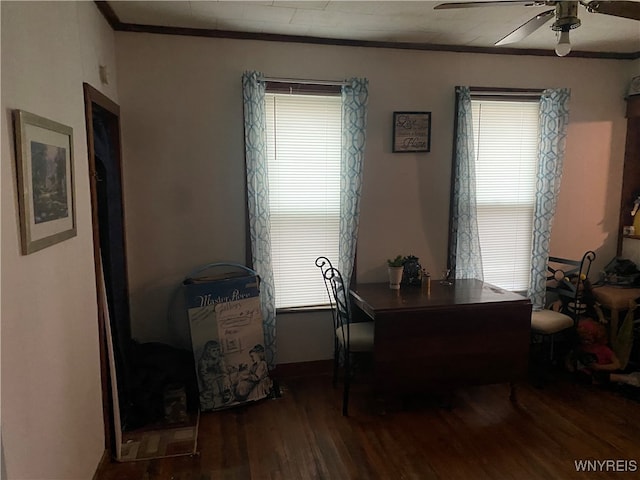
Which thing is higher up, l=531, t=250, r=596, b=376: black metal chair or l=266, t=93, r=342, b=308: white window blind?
l=266, t=93, r=342, b=308: white window blind

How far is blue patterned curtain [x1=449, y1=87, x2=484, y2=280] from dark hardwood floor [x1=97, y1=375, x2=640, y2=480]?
0.91 metres

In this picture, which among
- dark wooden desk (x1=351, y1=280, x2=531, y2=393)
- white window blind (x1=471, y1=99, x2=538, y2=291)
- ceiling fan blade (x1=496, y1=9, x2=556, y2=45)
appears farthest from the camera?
white window blind (x1=471, y1=99, x2=538, y2=291)

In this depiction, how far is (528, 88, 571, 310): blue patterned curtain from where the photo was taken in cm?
344

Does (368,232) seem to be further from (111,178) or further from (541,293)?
(111,178)

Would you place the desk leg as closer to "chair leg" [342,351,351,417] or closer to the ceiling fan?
"chair leg" [342,351,351,417]

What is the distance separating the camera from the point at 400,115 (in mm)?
3297

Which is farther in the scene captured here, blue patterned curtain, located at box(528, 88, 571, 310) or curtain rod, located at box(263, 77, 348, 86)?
blue patterned curtain, located at box(528, 88, 571, 310)

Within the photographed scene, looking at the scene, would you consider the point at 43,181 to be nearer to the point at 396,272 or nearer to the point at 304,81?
the point at 304,81

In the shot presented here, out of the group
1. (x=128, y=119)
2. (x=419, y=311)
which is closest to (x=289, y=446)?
(x=419, y=311)

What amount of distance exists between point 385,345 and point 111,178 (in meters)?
1.92

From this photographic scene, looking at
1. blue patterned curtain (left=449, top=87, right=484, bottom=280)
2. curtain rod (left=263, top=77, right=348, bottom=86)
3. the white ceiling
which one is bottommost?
blue patterned curtain (left=449, top=87, right=484, bottom=280)

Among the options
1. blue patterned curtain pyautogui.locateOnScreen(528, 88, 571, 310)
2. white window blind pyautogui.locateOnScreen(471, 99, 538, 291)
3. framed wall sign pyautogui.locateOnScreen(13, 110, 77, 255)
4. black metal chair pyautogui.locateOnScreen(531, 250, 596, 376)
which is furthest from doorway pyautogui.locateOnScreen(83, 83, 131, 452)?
blue patterned curtain pyautogui.locateOnScreen(528, 88, 571, 310)

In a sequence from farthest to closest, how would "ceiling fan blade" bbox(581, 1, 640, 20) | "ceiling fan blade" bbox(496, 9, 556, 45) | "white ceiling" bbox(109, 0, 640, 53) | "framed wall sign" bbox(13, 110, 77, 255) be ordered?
"white ceiling" bbox(109, 0, 640, 53), "ceiling fan blade" bbox(496, 9, 556, 45), "ceiling fan blade" bbox(581, 1, 640, 20), "framed wall sign" bbox(13, 110, 77, 255)

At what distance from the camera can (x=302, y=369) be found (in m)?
3.40
